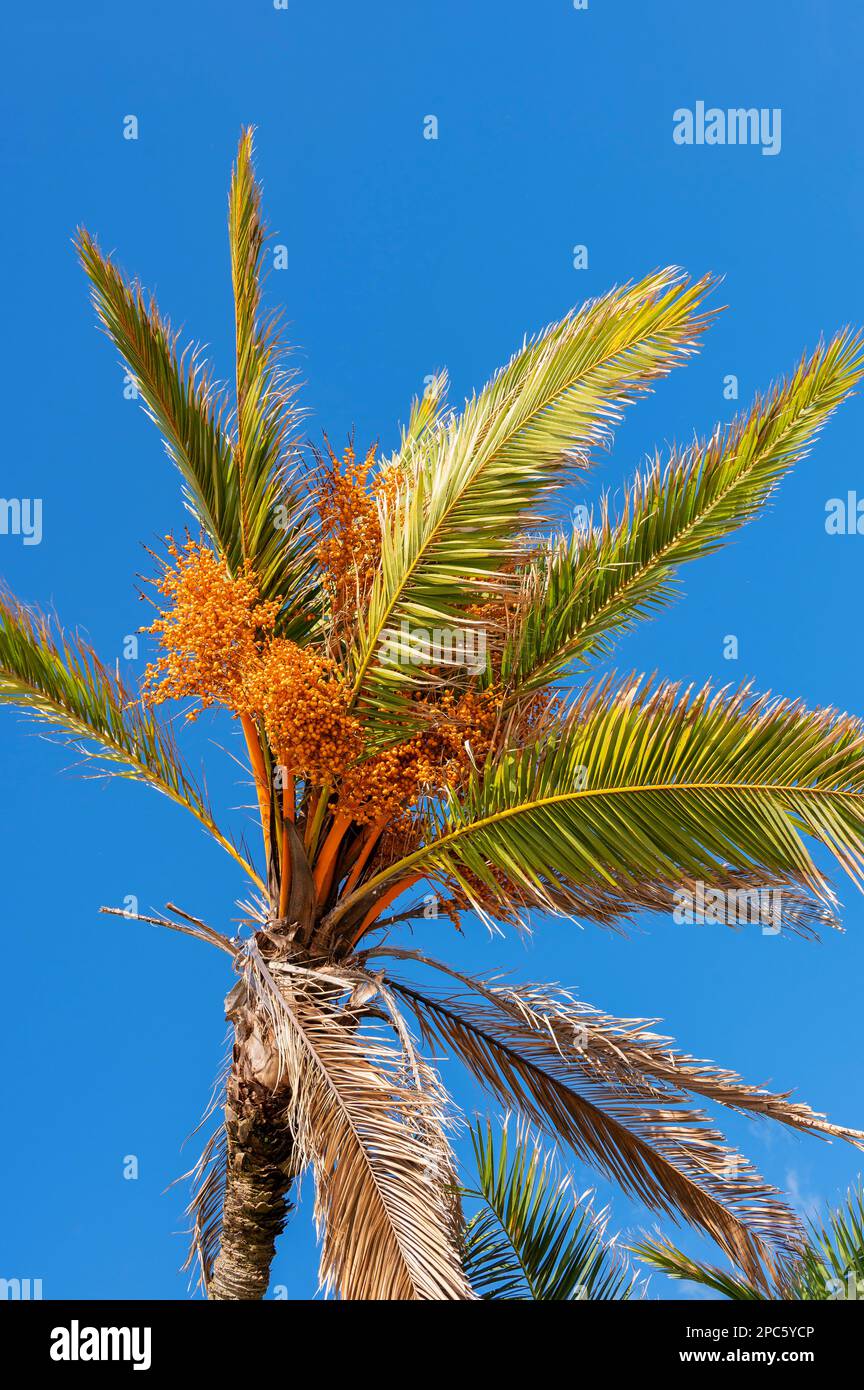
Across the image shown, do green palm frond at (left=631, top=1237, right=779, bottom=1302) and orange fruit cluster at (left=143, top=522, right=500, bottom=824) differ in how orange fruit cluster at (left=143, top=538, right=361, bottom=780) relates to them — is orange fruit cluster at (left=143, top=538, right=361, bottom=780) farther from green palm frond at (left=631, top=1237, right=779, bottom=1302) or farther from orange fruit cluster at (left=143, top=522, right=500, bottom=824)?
green palm frond at (left=631, top=1237, right=779, bottom=1302)

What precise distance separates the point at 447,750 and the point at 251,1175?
2.86m

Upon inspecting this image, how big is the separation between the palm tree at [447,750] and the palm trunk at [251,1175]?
21mm

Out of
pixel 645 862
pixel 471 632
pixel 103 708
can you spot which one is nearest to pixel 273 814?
pixel 103 708

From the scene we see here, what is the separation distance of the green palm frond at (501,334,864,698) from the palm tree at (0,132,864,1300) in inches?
0.7

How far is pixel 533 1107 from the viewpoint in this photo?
8.56m

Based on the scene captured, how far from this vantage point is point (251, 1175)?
8055 mm

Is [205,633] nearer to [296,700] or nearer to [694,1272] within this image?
[296,700]

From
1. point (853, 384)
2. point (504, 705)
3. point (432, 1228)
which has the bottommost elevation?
point (432, 1228)

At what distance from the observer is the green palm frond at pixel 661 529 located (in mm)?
7430

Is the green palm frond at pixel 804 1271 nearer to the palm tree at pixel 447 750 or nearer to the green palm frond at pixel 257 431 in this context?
the palm tree at pixel 447 750

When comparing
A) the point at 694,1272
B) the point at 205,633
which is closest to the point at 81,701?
the point at 205,633

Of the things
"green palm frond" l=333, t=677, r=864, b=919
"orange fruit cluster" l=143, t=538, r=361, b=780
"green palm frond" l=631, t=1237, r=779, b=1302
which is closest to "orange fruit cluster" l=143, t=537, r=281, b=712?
"orange fruit cluster" l=143, t=538, r=361, b=780
